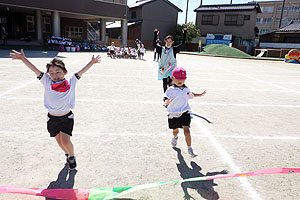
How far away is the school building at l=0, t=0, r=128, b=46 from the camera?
2537cm

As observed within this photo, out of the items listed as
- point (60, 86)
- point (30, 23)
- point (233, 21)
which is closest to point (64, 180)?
point (60, 86)

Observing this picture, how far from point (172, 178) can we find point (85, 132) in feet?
6.87

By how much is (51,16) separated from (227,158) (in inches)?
1140

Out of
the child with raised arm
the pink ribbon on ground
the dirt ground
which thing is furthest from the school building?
the pink ribbon on ground

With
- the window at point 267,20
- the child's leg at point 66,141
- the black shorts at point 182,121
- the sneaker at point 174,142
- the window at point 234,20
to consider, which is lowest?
the sneaker at point 174,142

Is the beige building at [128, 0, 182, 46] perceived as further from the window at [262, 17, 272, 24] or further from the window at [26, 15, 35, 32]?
the window at [262, 17, 272, 24]

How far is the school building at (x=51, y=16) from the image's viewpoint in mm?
25366

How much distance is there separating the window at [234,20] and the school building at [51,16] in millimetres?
24579

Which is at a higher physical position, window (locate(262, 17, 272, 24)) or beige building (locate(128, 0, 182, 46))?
window (locate(262, 17, 272, 24))

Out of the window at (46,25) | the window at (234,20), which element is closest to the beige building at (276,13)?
the window at (234,20)

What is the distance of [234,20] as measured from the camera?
46125 millimetres

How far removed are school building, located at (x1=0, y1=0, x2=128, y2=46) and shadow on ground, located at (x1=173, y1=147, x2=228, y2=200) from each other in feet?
87.0

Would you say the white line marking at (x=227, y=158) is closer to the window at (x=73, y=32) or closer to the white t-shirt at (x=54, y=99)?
the white t-shirt at (x=54, y=99)

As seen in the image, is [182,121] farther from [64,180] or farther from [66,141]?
[64,180]
